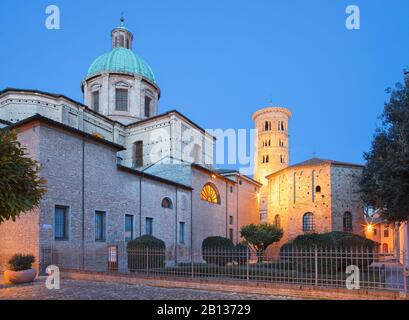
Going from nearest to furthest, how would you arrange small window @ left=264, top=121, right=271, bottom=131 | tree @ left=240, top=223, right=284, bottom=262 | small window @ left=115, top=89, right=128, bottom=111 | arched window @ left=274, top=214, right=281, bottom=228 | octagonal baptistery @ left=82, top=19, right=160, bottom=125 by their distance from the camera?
tree @ left=240, top=223, right=284, bottom=262 → octagonal baptistery @ left=82, top=19, right=160, bottom=125 → small window @ left=115, top=89, right=128, bottom=111 → arched window @ left=274, top=214, right=281, bottom=228 → small window @ left=264, top=121, right=271, bottom=131

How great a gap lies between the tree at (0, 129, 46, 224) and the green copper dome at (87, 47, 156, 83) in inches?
977

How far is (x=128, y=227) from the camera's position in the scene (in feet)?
69.2

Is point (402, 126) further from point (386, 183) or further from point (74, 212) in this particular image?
point (74, 212)

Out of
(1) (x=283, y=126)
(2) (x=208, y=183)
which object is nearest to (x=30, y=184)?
(2) (x=208, y=183)

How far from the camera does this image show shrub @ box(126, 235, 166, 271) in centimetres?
1574

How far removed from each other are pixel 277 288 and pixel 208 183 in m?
20.7

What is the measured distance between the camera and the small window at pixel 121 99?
34312mm

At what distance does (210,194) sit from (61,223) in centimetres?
1700

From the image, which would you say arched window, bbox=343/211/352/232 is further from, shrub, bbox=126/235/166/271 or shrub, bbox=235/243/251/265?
shrub, bbox=126/235/166/271

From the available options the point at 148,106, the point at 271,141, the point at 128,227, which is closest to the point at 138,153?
the point at 148,106

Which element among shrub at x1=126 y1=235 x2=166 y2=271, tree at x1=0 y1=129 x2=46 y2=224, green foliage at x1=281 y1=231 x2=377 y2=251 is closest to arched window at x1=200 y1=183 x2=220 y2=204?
shrub at x1=126 y1=235 x2=166 y2=271

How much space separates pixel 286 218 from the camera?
3634 cm

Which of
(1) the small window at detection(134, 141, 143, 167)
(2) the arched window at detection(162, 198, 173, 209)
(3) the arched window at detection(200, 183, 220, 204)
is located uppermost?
(1) the small window at detection(134, 141, 143, 167)

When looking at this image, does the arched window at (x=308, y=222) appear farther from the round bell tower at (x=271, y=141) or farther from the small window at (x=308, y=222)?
the round bell tower at (x=271, y=141)
